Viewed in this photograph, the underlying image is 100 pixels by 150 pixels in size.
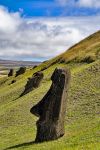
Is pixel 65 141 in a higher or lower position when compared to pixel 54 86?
lower

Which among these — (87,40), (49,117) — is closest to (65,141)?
(49,117)

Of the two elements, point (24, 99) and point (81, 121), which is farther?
point (24, 99)

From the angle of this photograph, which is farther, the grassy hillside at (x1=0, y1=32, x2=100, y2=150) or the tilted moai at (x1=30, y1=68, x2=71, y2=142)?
the tilted moai at (x1=30, y1=68, x2=71, y2=142)

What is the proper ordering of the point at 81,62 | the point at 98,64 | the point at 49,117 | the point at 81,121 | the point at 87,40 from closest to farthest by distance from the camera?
the point at 49,117 < the point at 81,121 < the point at 98,64 < the point at 81,62 < the point at 87,40

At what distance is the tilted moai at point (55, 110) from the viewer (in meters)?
36.5

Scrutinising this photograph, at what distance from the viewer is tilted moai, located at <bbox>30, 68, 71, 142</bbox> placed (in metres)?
36.5

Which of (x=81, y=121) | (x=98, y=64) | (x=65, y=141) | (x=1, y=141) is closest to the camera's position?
(x=65, y=141)

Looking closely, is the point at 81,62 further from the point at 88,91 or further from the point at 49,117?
the point at 49,117

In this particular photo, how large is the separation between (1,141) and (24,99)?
64.6 feet

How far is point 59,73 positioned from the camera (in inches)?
1459

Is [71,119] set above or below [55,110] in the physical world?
below

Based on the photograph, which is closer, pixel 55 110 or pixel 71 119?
pixel 55 110

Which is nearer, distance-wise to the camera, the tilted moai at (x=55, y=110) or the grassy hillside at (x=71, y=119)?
the grassy hillside at (x=71, y=119)

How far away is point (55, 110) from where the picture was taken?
36.6 m
